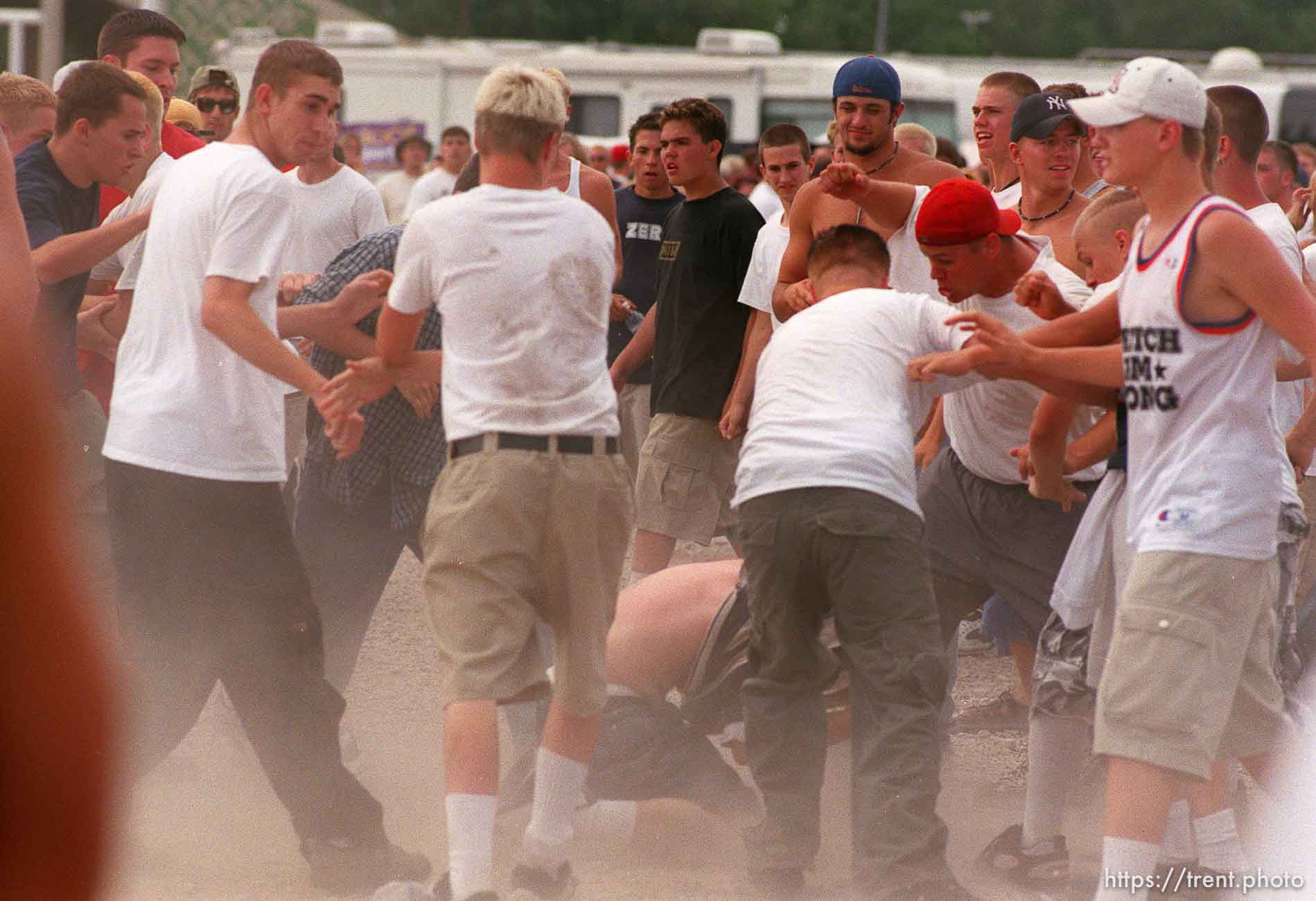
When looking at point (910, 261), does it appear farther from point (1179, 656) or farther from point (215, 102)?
point (215, 102)

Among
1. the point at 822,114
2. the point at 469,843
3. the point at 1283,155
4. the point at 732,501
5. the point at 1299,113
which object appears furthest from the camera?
the point at 1299,113

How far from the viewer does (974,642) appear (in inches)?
282

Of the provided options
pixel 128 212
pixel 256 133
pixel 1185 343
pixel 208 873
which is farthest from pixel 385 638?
pixel 1185 343

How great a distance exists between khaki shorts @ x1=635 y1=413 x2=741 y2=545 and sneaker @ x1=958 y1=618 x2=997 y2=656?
53.0 inches

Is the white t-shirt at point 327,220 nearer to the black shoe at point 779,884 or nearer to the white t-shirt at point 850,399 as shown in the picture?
the white t-shirt at point 850,399

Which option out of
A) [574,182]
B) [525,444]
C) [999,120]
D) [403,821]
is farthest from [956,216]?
[999,120]

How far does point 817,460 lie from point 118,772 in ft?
6.30

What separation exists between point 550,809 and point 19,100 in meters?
3.44

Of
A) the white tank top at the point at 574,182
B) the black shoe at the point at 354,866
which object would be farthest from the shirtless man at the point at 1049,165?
the black shoe at the point at 354,866

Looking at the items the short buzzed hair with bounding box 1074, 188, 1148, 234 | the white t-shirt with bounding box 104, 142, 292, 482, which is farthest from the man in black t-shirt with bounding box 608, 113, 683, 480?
the white t-shirt with bounding box 104, 142, 292, 482

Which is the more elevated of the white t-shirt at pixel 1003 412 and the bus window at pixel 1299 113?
the bus window at pixel 1299 113

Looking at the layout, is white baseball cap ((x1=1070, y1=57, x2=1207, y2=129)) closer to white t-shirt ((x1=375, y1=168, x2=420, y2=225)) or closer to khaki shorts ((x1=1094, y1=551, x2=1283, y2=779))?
khaki shorts ((x1=1094, y1=551, x2=1283, y2=779))

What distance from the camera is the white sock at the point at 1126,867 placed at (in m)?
3.56

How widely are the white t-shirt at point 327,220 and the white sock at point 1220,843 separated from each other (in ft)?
11.2
